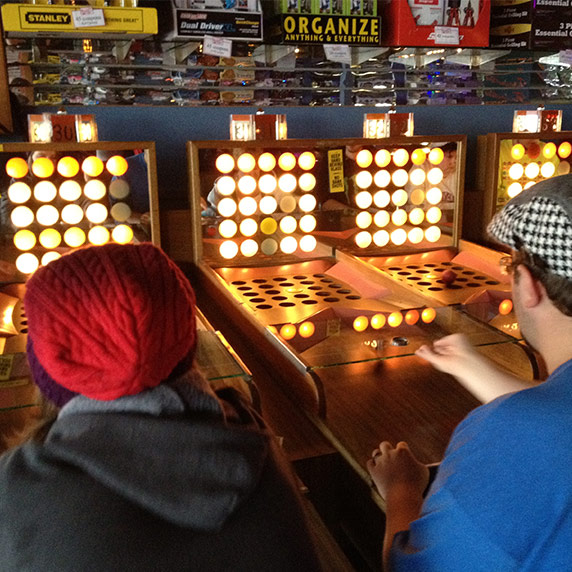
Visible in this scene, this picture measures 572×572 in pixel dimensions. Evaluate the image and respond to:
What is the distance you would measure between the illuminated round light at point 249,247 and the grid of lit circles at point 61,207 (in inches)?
Result: 21.3

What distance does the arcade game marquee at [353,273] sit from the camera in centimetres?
179

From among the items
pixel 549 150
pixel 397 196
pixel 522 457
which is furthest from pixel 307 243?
pixel 522 457

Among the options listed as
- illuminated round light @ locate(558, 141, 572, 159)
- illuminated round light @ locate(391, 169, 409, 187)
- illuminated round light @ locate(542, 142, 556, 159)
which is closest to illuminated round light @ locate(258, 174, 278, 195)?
illuminated round light @ locate(391, 169, 409, 187)

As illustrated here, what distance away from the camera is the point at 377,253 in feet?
10.3

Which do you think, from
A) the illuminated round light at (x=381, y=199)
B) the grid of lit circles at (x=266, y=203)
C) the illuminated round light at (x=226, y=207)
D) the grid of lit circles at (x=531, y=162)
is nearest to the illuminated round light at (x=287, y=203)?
the grid of lit circles at (x=266, y=203)

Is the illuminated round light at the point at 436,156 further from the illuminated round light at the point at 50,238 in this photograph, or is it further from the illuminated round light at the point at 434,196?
the illuminated round light at the point at 50,238

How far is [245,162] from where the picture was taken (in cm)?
288

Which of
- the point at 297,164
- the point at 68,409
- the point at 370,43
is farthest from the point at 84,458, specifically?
the point at 370,43

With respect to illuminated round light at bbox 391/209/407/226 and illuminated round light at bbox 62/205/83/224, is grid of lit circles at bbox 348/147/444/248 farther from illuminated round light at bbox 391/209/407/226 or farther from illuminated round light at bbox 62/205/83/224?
illuminated round light at bbox 62/205/83/224

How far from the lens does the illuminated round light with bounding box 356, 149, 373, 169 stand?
9.97ft

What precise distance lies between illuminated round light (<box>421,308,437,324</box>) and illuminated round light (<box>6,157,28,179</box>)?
1.72m

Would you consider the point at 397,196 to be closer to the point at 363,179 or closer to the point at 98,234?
the point at 363,179

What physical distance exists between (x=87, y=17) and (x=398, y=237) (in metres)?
1.78

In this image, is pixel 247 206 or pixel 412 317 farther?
pixel 247 206
